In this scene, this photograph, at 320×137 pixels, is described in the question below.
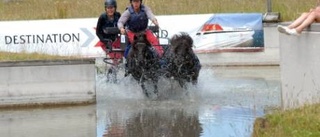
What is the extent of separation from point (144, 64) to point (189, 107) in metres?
1.40

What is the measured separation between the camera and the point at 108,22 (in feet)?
56.3

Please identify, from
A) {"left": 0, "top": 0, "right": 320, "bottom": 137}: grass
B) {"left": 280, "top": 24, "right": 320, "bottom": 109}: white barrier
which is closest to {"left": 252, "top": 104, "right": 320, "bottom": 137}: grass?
{"left": 0, "top": 0, "right": 320, "bottom": 137}: grass

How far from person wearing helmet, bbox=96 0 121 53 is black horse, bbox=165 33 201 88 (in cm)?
229

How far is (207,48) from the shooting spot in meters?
21.7

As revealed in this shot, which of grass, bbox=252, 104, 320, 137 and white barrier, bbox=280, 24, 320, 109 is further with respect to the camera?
white barrier, bbox=280, 24, 320, 109

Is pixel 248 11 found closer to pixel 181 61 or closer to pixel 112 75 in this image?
pixel 112 75

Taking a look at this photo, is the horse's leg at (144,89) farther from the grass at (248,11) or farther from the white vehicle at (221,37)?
the white vehicle at (221,37)

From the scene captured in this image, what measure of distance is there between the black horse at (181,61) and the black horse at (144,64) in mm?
239

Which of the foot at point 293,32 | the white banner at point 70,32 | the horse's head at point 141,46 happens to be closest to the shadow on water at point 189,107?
the horse's head at point 141,46

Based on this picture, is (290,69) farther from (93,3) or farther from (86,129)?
(93,3)

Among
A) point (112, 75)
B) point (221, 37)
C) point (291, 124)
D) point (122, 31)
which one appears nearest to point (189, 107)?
point (122, 31)

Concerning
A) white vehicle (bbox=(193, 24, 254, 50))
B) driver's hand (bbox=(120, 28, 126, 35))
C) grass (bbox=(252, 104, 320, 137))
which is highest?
driver's hand (bbox=(120, 28, 126, 35))

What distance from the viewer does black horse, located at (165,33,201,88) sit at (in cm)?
1482

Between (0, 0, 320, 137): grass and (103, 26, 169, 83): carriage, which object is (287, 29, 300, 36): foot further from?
(103, 26, 169, 83): carriage
